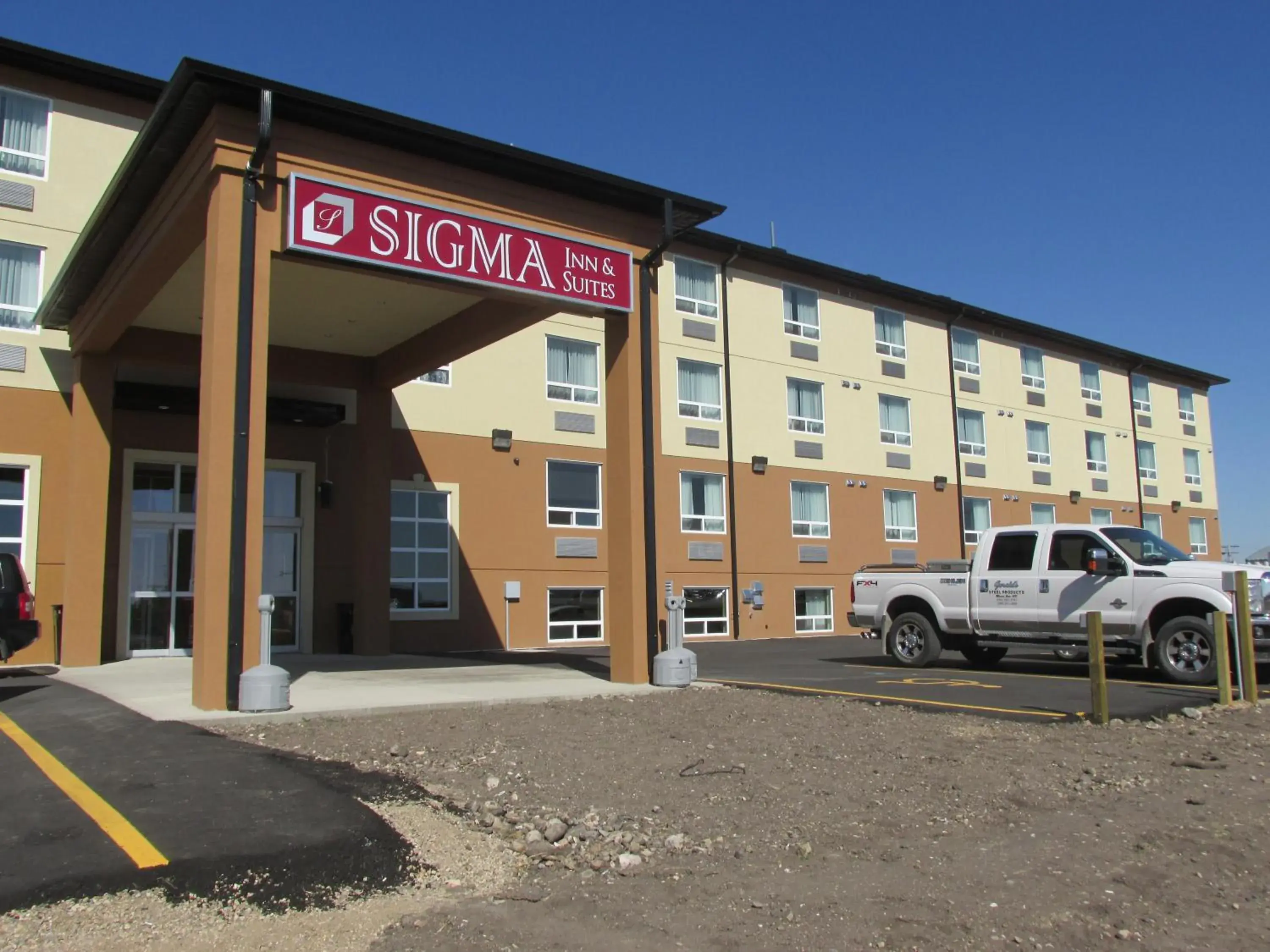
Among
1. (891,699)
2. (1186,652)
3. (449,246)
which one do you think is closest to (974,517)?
(1186,652)

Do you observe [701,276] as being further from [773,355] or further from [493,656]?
[493,656]

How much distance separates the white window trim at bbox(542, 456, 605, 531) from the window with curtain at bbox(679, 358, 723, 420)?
9.62ft

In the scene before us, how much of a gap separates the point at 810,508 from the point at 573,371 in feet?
26.0

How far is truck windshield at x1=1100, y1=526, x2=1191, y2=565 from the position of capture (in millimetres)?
13211

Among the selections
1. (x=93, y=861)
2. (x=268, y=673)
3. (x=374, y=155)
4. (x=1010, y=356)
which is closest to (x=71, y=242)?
(x=374, y=155)

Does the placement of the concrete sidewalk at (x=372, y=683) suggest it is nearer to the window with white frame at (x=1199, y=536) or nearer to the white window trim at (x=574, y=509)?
the white window trim at (x=574, y=509)

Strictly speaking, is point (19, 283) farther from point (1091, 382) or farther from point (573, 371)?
point (1091, 382)

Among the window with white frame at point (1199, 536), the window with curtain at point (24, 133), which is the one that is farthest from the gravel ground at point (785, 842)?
the window with white frame at point (1199, 536)

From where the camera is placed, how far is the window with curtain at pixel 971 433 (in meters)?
32.1

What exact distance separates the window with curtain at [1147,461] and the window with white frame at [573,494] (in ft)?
80.9

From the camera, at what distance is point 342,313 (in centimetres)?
1552

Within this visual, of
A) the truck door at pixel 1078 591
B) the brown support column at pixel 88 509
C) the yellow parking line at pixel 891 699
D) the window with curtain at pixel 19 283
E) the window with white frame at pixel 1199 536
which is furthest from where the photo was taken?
the window with white frame at pixel 1199 536

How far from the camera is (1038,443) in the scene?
34.8 meters

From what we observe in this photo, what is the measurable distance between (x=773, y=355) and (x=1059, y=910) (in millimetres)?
23263
